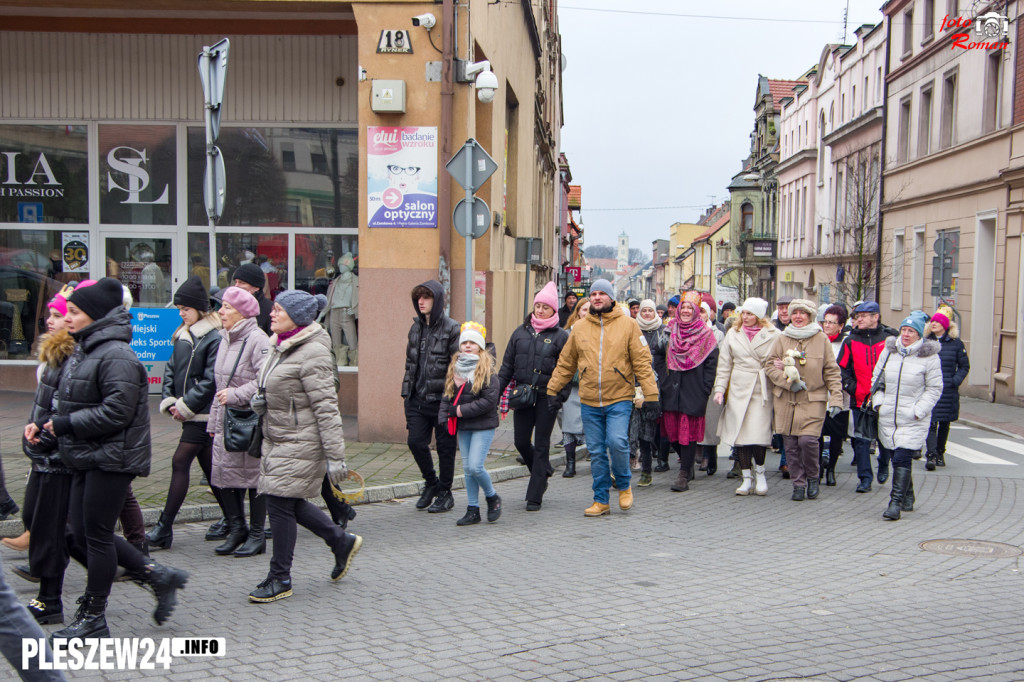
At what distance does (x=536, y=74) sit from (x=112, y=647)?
20296 millimetres

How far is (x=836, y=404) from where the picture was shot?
28.7ft

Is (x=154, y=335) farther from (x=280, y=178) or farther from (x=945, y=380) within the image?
(x=945, y=380)

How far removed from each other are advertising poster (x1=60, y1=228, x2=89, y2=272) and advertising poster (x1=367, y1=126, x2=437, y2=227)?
16.8 ft

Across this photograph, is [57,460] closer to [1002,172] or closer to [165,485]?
[165,485]

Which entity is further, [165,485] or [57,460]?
[165,485]

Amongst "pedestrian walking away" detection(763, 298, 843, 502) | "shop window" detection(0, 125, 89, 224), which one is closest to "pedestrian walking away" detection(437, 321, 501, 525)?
"pedestrian walking away" detection(763, 298, 843, 502)

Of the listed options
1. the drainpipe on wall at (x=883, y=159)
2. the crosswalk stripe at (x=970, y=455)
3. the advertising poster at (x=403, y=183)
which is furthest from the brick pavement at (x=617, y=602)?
the drainpipe on wall at (x=883, y=159)

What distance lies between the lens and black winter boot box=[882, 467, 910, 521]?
8.10m

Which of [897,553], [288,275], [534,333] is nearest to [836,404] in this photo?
[897,553]

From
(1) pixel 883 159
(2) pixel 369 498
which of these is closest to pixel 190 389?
(2) pixel 369 498

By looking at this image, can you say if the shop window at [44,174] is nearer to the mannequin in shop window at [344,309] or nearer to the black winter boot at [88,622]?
the mannequin in shop window at [344,309]

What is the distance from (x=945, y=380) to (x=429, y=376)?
22.2 feet

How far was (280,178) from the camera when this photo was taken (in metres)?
13.3

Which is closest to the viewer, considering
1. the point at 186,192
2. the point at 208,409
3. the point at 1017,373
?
the point at 208,409
